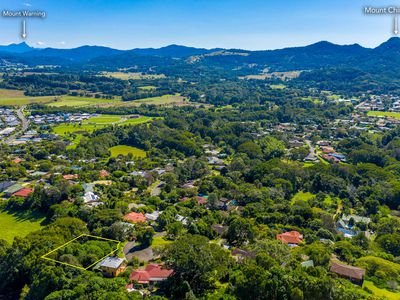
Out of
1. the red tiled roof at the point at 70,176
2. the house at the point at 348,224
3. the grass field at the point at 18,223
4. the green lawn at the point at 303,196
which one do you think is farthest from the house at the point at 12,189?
the house at the point at 348,224

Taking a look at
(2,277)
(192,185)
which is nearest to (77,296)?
(2,277)

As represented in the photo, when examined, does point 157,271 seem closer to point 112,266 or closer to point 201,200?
point 112,266

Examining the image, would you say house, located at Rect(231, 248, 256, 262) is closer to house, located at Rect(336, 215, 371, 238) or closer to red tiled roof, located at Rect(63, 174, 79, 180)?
house, located at Rect(336, 215, 371, 238)

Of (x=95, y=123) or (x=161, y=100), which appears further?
(x=161, y=100)

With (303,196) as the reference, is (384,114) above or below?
above

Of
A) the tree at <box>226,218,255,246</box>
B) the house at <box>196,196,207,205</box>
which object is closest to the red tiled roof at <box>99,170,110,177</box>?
the house at <box>196,196,207,205</box>

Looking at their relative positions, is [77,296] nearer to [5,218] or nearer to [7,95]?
[5,218]

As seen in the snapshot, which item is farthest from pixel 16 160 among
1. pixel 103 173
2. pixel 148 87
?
pixel 148 87
